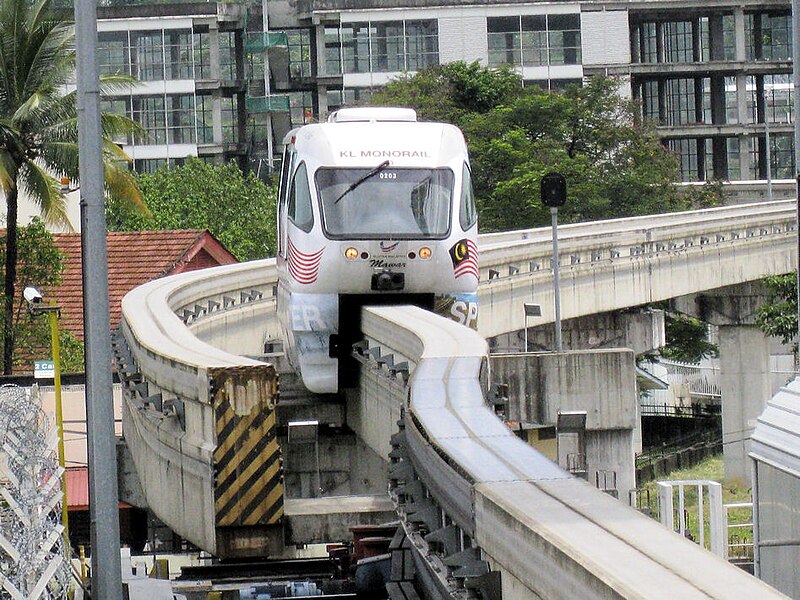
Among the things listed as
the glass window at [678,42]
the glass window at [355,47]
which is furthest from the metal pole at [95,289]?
the glass window at [678,42]

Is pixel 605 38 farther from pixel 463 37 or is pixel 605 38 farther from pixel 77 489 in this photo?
pixel 77 489

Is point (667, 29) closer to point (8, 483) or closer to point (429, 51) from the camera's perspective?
point (429, 51)

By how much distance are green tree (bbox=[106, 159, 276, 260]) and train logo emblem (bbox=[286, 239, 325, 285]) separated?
119 ft

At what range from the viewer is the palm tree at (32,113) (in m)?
33.3

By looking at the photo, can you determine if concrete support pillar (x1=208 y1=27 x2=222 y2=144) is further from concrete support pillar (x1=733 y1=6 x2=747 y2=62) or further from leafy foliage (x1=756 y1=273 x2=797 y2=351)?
leafy foliage (x1=756 y1=273 x2=797 y2=351)

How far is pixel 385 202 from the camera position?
20328 mm

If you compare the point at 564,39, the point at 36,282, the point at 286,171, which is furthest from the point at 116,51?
the point at 286,171

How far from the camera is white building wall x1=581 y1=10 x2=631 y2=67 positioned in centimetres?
8200

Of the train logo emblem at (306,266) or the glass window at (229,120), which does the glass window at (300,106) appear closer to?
the glass window at (229,120)

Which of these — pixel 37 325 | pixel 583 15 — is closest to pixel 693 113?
pixel 583 15

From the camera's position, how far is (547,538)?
26.3 feet

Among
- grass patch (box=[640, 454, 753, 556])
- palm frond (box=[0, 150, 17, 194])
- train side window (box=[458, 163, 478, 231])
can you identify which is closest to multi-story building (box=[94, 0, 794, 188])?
grass patch (box=[640, 454, 753, 556])

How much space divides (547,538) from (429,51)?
2933 inches

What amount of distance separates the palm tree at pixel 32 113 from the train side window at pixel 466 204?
14.1 metres
